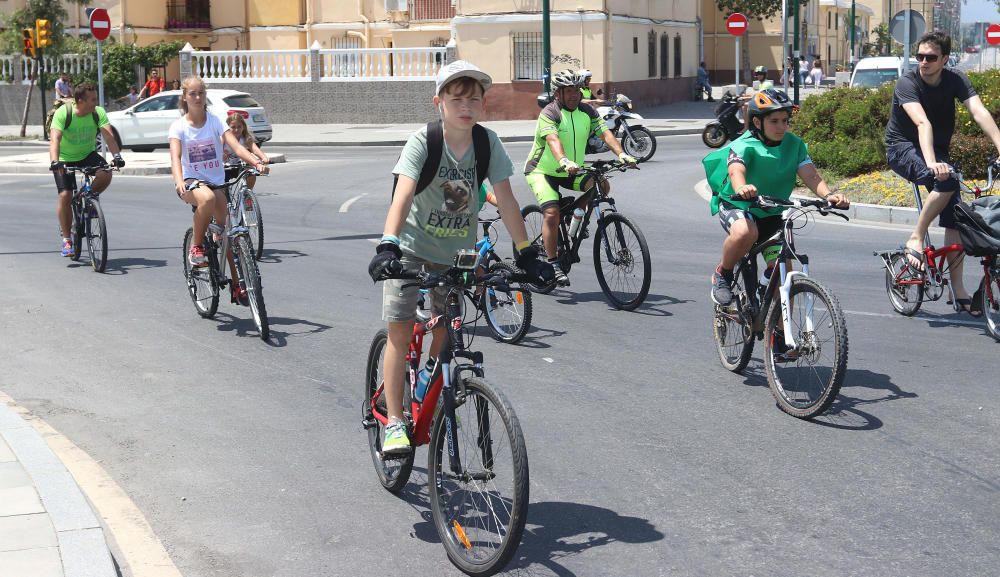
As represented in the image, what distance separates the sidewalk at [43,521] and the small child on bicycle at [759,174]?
3811 millimetres

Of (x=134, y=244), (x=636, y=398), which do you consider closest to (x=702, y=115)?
(x=134, y=244)

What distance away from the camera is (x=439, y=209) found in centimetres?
526

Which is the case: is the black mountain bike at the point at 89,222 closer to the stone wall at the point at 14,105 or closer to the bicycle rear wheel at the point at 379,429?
the bicycle rear wheel at the point at 379,429

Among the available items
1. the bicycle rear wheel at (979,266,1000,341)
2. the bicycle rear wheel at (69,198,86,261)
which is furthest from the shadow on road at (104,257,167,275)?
the bicycle rear wheel at (979,266,1000,341)

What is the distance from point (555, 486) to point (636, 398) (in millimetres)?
1668

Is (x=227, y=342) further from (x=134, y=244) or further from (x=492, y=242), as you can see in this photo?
(x=134, y=244)

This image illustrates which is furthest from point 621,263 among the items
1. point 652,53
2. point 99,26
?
point 652,53

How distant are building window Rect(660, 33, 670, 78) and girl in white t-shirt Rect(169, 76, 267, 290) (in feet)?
122

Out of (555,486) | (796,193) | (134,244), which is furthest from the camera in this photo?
(796,193)

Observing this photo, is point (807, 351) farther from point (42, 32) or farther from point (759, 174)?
point (42, 32)

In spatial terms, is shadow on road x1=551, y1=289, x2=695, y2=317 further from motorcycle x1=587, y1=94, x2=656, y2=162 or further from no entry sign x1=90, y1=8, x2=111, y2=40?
no entry sign x1=90, y1=8, x2=111, y2=40

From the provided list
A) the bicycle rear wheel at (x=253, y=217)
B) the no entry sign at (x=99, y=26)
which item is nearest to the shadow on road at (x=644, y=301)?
the bicycle rear wheel at (x=253, y=217)

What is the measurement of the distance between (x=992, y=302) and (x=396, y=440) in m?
5.08

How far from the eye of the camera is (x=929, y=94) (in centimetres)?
898
